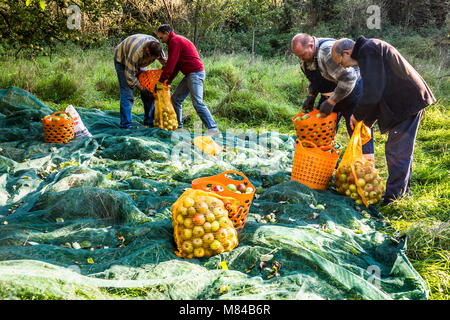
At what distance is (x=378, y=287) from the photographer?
2.33 metres

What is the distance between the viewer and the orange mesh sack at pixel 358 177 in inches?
146

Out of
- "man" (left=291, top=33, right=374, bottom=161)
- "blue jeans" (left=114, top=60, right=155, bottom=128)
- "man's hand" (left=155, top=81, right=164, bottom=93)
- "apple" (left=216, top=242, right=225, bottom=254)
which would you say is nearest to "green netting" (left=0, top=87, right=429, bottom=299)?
"apple" (left=216, top=242, right=225, bottom=254)

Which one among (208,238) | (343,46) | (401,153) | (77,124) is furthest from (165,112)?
(208,238)

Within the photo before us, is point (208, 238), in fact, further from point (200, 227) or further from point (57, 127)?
point (57, 127)

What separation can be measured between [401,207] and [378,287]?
160 cm

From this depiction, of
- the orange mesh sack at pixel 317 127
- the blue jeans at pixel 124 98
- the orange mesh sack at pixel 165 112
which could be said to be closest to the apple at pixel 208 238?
the orange mesh sack at pixel 317 127

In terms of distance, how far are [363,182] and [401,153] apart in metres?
0.47

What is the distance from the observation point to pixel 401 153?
12.1 ft

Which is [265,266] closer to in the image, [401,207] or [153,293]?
[153,293]

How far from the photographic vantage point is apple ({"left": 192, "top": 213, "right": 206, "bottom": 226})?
7.94 ft

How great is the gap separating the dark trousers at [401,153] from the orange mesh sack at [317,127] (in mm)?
632

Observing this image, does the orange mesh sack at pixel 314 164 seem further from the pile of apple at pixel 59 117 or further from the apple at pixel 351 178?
the pile of apple at pixel 59 117
